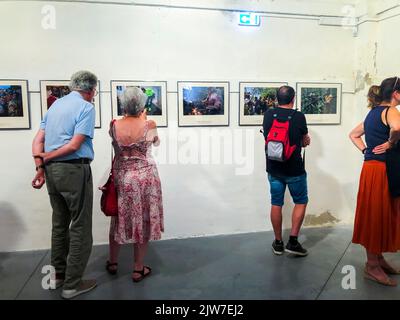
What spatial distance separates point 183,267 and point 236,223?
1.04 m

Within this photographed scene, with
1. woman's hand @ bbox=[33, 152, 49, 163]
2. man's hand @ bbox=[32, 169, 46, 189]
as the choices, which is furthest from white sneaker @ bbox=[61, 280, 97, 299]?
woman's hand @ bbox=[33, 152, 49, 163]

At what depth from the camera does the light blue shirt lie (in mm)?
2439

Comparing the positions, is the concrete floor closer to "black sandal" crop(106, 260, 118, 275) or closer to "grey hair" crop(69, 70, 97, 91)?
"black sandal" crop(106, 260, 118, 275)

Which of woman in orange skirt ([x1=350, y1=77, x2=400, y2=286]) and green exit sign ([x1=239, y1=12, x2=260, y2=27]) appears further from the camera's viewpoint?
green exit sign ([x1=239, y1=12, x2=260, y2=27])

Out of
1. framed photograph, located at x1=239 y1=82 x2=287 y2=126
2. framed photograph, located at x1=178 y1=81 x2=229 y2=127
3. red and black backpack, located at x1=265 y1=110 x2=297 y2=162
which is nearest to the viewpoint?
red and black backpack, located at x1=265 y1=110 x2=297 y2=162

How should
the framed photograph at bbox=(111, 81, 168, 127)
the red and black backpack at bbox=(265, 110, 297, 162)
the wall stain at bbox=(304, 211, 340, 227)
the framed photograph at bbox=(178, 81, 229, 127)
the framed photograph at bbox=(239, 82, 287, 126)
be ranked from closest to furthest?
the red and black backpack at bbox=(265, 110, 297, 162)
the framed photograph at bbox=(111, 81, 168, 127)
the framed photograph at bbox=(178, 81, 229, 127)
the framed photograph at bbox=(239, 82, 287, 126)
the wall stain at bbox=(304, 211, 340, 227)

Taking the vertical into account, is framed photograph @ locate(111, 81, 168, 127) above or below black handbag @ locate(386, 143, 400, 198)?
above

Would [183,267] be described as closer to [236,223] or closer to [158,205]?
[158,205]

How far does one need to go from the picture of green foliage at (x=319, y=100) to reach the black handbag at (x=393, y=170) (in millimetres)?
1469

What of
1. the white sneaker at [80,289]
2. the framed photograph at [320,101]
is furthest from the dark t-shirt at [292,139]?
the white sneaker at [80,289]

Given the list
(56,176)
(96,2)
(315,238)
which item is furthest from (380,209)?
(96,2)

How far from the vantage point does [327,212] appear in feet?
13.7

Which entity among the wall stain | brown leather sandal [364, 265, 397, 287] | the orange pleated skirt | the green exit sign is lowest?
brown leather sandal [364, 265, 397, 287]

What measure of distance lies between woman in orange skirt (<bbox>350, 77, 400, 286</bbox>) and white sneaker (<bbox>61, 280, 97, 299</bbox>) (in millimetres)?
2060
